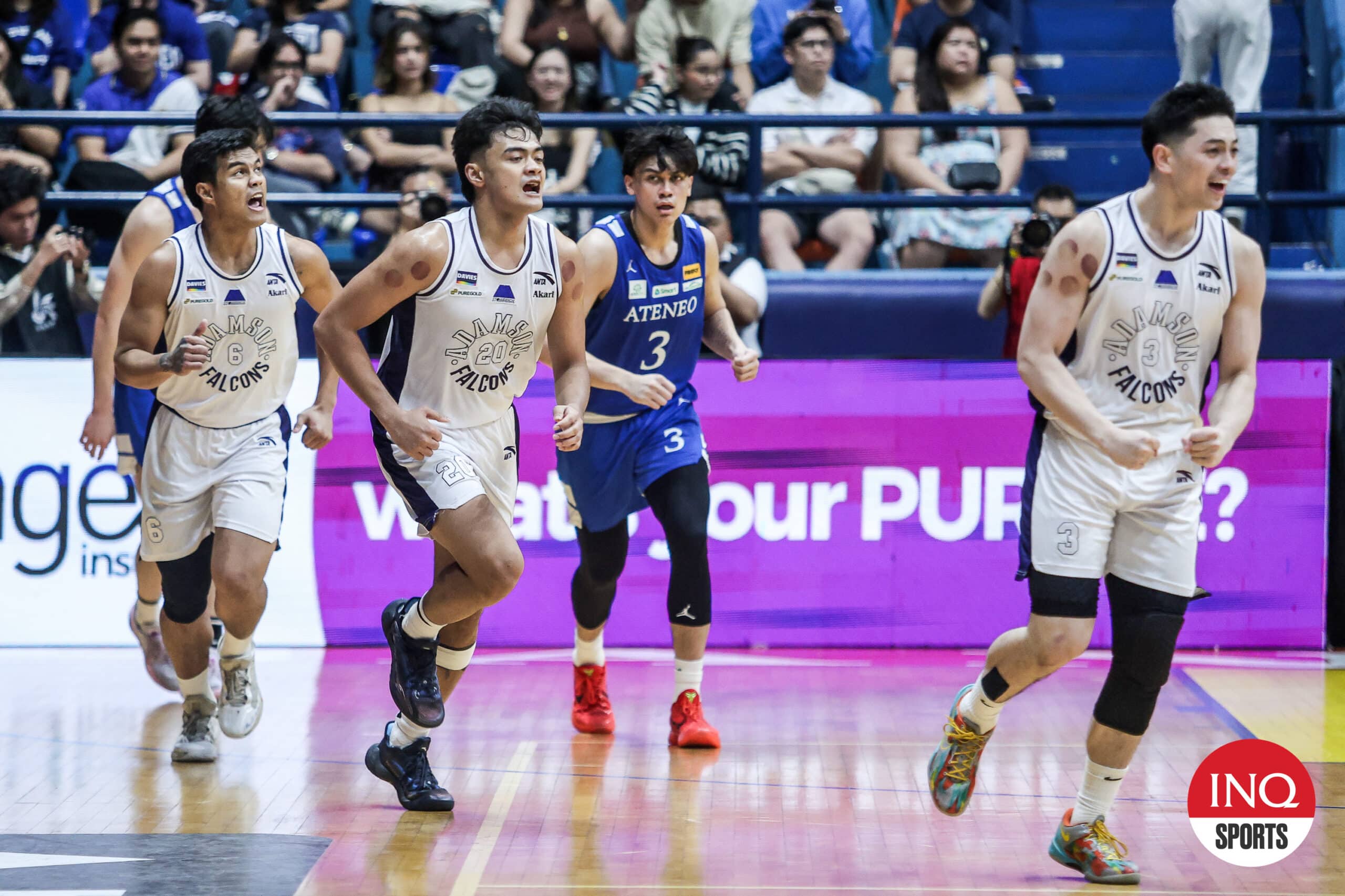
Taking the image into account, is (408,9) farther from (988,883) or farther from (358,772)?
(988,883)

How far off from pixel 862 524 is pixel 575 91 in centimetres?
370

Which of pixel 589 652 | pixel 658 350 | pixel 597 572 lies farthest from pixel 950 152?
pixel 589 652

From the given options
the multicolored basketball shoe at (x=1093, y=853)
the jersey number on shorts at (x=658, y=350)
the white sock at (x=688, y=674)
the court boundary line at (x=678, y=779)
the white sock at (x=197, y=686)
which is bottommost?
the court boundary line at (x=678, y=779)

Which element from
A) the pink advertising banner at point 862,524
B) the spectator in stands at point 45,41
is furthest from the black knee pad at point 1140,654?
the spectator in stands at point 45,41

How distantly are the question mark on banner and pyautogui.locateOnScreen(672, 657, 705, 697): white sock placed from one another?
3110mm

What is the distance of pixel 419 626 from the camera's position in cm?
524

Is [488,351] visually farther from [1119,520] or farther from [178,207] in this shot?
[1119,520]

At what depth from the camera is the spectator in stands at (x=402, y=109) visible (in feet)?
32.1

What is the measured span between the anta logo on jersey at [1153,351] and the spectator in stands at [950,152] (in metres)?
4.90

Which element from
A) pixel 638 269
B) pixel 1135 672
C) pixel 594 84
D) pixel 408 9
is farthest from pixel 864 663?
pixel 408 9

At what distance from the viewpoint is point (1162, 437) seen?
4.65 m

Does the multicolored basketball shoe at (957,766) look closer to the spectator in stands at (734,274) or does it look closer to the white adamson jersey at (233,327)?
the white adamson jersey at (233,327)

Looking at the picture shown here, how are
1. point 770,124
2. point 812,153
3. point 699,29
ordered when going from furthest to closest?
point 699,29
point 812,153
point 770,124

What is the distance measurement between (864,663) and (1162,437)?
344cm
